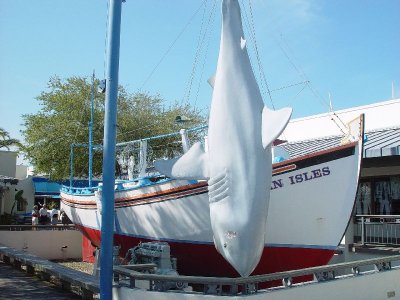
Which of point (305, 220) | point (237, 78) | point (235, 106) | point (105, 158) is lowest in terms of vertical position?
point (305, 220)

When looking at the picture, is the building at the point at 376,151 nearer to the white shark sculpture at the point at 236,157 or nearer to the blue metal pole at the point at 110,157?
the white shark sculpture at the point at 236,157

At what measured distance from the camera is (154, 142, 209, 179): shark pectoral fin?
6.04 meters

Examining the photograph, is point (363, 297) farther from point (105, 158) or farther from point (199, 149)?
point (105, 158)

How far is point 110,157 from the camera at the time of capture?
20.4 feet

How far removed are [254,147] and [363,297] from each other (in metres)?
3.59

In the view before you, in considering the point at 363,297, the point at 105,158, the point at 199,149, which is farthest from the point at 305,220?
the point at 105,158

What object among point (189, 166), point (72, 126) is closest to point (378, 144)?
point (189, 166)

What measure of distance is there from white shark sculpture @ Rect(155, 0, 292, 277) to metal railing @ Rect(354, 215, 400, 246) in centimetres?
680

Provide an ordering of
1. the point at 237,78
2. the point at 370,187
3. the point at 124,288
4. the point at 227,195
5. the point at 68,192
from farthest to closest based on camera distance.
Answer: the point at 68,192
the point at 370,187
the point at 124,288
the point at 237,78
the point at 227,195

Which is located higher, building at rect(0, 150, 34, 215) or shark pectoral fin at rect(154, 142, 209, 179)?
building at rect(0, 150, 34, 215)

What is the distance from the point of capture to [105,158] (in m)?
6.25

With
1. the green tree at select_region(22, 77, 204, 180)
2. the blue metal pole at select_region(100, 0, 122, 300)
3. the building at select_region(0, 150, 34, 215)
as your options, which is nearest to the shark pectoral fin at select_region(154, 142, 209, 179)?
the blue metal pole at select_region(100, 0, 122, 300)

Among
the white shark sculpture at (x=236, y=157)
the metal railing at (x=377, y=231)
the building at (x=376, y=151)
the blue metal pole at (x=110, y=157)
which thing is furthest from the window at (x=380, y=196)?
the blue metal pole at (x=110, y=157)

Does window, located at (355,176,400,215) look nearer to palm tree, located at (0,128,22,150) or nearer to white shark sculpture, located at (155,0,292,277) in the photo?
white shark sculpture, located at (155,0,292,277)
